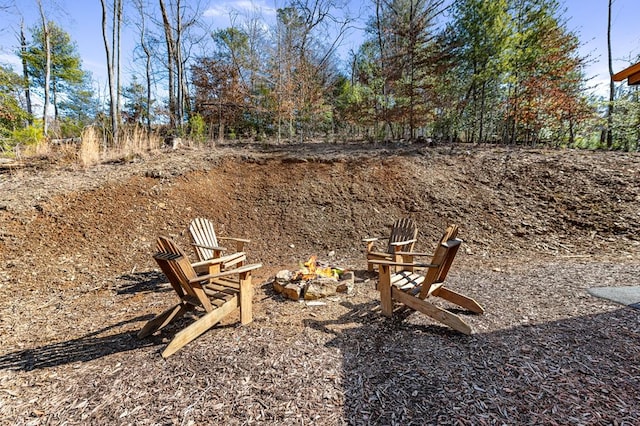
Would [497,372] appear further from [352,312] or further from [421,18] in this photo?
[421,18]

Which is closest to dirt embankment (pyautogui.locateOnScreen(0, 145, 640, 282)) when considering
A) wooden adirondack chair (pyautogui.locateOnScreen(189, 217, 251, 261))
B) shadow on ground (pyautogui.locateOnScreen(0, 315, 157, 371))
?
wooden adirondack chair (pyautogui.locateOnScreen(189, 217, 251, 261))

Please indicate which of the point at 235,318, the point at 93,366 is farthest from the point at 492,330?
the point at 93,366

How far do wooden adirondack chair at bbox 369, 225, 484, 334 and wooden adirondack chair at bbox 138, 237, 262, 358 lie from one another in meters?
1.25

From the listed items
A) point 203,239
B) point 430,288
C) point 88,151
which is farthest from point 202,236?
point 88,151

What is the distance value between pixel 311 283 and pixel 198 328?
1210 mm

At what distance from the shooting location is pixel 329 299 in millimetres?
2908

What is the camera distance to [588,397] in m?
1.48

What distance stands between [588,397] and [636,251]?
406 centimetres

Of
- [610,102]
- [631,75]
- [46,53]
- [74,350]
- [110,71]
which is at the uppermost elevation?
[46,53]

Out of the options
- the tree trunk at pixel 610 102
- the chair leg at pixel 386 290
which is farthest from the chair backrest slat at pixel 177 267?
the tree trunk at pixel 610 102

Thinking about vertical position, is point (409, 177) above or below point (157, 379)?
above

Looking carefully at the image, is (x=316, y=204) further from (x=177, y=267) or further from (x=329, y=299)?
(x=177, y=267)

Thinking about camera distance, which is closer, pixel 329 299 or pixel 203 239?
pixel 329 299

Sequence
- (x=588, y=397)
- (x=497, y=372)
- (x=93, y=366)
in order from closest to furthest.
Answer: (x=588, y=397) < (x=497, y=372) < (x=93, y=366)
